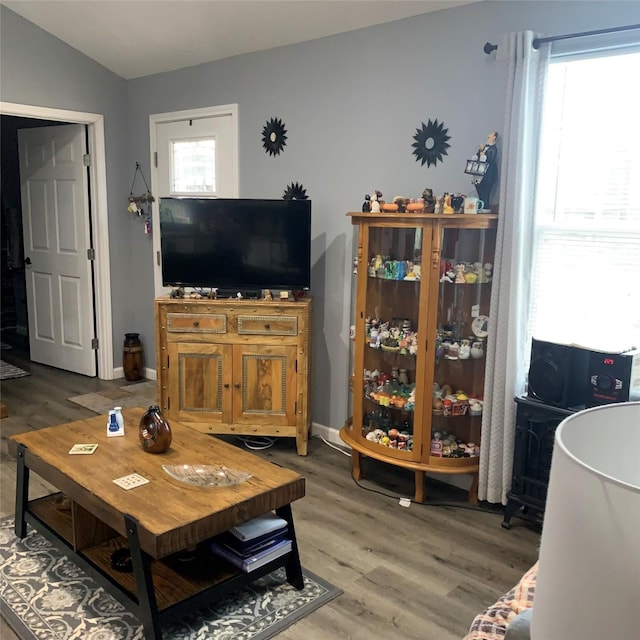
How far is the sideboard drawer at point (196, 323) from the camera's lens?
151 inches

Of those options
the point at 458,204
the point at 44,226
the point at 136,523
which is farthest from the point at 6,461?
the point at 458,204

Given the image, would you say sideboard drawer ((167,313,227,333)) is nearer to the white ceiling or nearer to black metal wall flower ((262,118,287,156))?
black metal wall flower ((262,118,287,156))

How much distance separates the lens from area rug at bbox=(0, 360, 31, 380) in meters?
5.39

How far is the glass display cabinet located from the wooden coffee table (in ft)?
3.29

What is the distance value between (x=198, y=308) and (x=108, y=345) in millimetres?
1899

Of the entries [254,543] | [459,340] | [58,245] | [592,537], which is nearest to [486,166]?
[459,340]

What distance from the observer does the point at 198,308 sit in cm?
383

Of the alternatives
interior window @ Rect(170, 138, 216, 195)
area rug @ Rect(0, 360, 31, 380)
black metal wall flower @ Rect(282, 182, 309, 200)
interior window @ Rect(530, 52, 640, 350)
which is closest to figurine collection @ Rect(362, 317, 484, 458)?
interior window @ Rect(530, 52, 640, 350)

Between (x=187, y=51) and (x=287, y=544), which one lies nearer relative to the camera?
(x=287, y=544)

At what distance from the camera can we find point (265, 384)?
3842 mm

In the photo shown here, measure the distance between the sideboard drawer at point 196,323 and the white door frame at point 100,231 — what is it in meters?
1.70

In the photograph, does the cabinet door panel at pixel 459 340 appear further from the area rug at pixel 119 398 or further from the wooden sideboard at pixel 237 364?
the area rug at pixel 119 398

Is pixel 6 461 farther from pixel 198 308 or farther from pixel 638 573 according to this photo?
pixel 638 573

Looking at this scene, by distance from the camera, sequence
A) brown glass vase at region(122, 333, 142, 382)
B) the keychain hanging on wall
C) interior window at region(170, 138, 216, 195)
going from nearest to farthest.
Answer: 1. interior window at region(170, 138, 216, 195)
2. the keychain hanging on wall
3. brown glass vase at region(122, 333, 142, 382)
